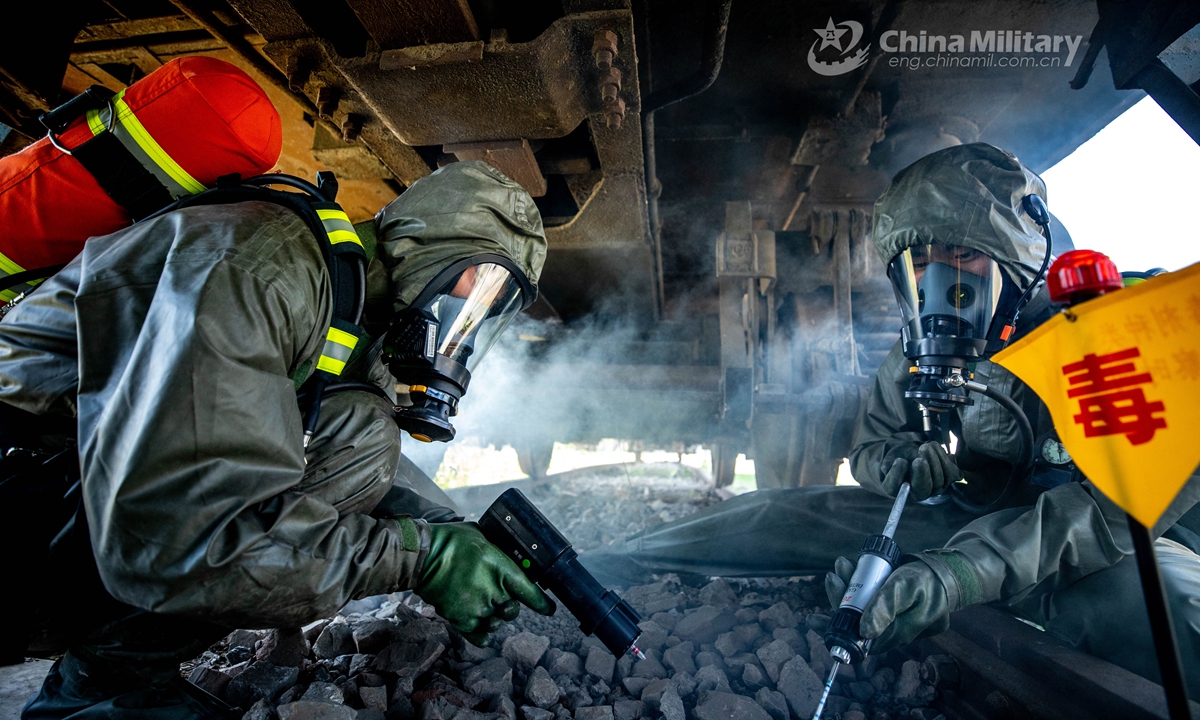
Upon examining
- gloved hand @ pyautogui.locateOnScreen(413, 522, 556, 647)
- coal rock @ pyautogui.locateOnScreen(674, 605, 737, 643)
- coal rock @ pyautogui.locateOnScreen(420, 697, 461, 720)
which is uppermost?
gloved hand @ pyautogui.locateOnScreen(413, 522, 556, 647)

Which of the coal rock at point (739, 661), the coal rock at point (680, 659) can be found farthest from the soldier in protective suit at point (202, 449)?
the coal rock at point (739, 661)

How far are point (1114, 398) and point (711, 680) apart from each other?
1.18m

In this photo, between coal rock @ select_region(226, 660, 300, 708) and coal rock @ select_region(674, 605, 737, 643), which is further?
coal rock @ select_region(674, 605, 737, 643)

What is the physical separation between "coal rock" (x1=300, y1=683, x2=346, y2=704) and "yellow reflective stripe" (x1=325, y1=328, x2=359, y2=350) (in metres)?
0.83

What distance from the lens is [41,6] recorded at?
187 cm

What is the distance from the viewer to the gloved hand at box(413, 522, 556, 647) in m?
1.28

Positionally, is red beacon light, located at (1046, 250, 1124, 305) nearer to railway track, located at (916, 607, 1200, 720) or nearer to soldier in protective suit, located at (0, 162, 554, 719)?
railway track, located at (916, 607, 1200, 720)

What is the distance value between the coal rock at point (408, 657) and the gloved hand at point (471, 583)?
0.59 ft

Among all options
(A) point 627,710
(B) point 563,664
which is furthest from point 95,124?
(A) point 627,710

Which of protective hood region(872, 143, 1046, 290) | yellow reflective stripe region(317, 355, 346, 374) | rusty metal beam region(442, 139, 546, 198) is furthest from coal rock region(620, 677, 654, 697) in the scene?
protective hood region(872, 143, 1046, 290)

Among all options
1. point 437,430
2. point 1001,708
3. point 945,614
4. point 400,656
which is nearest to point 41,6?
point 437,430

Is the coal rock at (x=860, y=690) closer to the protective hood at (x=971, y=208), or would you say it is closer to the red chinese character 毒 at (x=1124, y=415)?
the red chinese character 毒 at (x=1124, y=415)

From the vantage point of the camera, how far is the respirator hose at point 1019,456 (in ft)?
5.45

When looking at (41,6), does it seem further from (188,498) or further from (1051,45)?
(1051,45)
